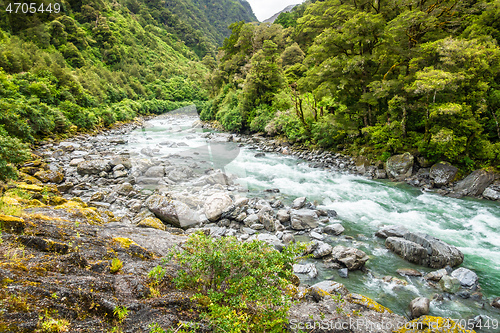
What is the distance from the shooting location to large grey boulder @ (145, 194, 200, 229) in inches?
268

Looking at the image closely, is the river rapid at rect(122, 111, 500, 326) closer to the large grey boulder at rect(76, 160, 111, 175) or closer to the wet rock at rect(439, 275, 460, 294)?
the wet rock at rect(439, 275, 460, 294)

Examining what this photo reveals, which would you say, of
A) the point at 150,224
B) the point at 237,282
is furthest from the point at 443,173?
the point at 150,224

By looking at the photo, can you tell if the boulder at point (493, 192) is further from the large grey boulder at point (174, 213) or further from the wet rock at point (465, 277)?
the large grey boulder at point (174, 213)

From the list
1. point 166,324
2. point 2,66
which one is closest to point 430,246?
point 166,324

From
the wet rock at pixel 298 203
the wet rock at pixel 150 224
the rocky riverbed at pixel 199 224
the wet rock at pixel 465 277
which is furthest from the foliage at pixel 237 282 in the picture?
the wet rock at pixel 298 203

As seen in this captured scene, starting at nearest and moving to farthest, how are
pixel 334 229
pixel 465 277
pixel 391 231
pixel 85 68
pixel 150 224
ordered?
1. pixel 465 277
2. pixel 150 224
3. pixel 391 231
4. pixel 334 229
5. pixel 85 68

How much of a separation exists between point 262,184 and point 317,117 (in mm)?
9185

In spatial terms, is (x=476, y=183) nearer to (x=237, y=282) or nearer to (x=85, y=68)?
(x=237, y=282)

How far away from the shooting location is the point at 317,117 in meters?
17.1

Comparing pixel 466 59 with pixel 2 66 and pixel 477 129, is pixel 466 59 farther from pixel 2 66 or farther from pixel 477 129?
pixel 2 66

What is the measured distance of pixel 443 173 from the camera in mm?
9766

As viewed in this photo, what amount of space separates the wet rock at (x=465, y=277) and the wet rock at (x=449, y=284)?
0.13 metres

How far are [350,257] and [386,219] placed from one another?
3.30m

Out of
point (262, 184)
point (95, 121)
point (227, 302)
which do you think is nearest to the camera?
point (227, 302)
